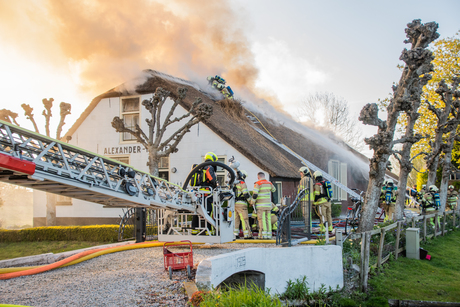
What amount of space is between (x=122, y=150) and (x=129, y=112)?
1.75 m

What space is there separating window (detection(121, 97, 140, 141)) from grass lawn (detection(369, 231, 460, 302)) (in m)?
12.2

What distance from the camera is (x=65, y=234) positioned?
46.6 feet

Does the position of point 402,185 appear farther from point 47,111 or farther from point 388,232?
point 47,111

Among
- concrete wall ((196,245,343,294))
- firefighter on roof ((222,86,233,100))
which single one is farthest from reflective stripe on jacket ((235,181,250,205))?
firefighter on roof ((222,86,233,100))

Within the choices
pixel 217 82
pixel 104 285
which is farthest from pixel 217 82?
pixel 104 285

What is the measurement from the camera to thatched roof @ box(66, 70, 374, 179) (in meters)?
14.9

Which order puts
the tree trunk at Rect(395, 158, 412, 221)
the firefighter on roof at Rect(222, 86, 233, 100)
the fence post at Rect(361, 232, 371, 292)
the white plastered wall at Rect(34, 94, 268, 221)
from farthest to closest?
1. the firefighter on roof at Rect(222, 86, 233, 100)
2. the white plastered wall at Rect(34, 94, 268, 221)
3. the tree trunk at Rect(395, 158, 412, 221)
4. the fence post at Rect(361, 232, 371, 292)

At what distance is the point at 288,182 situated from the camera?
15.2 m

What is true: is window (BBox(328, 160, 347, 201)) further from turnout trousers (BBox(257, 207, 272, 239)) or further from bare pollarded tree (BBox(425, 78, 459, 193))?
turnout trousers (BBox(257, 207, 272, 239))

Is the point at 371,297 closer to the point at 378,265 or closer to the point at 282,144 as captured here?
the point at 378,265

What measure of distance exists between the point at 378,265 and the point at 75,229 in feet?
34.7

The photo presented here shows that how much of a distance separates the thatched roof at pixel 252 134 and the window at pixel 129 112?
0.42 meters

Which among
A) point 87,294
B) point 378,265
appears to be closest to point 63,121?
point 87,294

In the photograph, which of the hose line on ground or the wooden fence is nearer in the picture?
the hose line on ground
